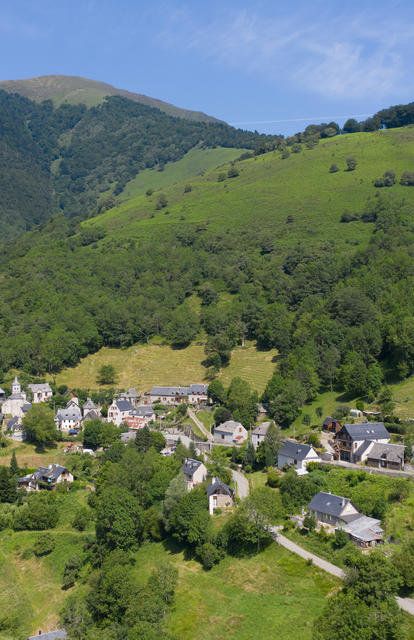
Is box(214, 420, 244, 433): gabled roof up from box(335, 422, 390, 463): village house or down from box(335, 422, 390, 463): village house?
down

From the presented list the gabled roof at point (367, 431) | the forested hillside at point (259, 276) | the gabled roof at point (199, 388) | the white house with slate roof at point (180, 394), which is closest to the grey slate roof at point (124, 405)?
the white house with slate roof at point (180, 394)

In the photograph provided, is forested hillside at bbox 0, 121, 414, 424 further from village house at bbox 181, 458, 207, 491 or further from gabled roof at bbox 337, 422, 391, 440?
village house at bbox 181, 458, 207, 491

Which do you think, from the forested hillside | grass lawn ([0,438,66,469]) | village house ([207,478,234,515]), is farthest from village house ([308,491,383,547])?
grass lawn ([0,438,66,469])

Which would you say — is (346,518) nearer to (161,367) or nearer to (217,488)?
(217,488)

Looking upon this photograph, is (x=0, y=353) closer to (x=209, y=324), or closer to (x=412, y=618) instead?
(x=209, y=324)

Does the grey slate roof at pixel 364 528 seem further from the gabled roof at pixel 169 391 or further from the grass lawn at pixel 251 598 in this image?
the gabled roof at pixel 169 391

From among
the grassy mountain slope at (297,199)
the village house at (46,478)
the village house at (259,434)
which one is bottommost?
the village house at (46,478)

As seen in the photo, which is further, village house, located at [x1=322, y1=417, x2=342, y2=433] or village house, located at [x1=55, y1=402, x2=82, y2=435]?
village house, located at [x1=55, y1=402, x2=82, y2=435]
